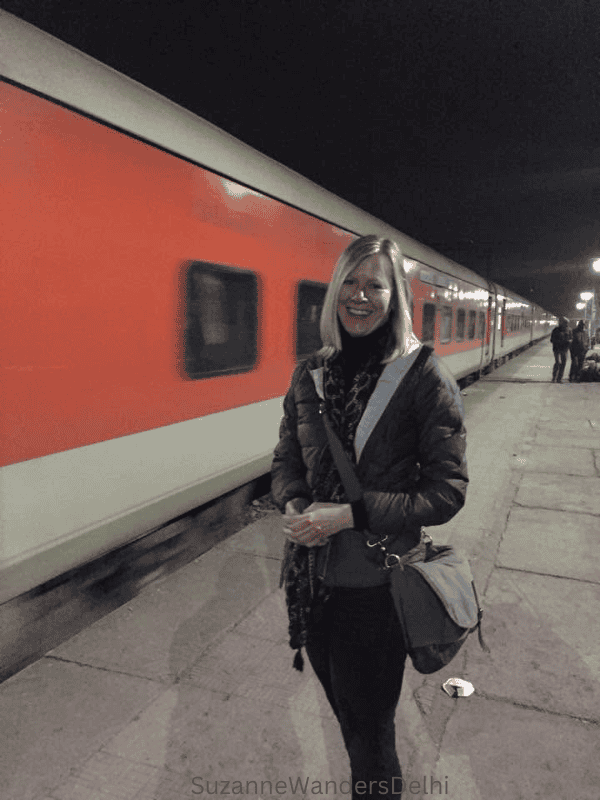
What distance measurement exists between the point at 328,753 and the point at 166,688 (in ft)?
2.70

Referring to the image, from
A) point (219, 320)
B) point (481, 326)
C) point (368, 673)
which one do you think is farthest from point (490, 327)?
point (368, 673)

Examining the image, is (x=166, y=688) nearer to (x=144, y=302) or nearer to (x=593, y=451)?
(x=144, y=302)

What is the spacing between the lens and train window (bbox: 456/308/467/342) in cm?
1160

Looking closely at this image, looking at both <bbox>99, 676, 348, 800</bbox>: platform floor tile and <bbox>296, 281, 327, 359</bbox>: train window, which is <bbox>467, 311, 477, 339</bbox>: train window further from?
<bbox>99, 676, 348, 800</bbox>: platform floor tile

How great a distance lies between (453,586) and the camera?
1532mm

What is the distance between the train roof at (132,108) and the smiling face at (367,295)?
189cm

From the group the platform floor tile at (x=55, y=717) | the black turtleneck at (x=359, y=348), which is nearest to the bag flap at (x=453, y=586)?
the black turtleneck at (x=359, y=348)

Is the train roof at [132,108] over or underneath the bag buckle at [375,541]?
over

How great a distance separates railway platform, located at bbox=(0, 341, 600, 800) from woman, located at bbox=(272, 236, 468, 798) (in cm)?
82

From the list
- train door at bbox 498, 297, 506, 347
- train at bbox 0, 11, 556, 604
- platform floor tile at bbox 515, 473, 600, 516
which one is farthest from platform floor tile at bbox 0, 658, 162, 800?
train door at bbox 498, 297, 506, 347

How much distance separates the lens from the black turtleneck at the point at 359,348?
159 centimetres

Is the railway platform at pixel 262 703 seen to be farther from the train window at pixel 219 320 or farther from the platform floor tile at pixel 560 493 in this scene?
the train window at pixel 219 320

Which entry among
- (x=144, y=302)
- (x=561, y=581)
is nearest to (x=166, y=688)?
(x=144, y=302)

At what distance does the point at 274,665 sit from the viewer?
9.50ft
